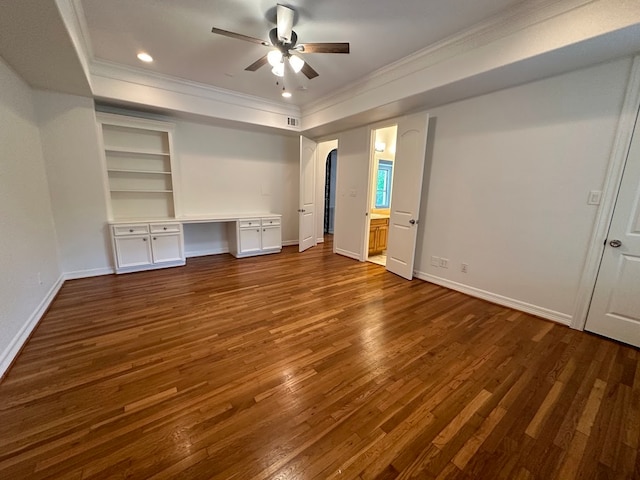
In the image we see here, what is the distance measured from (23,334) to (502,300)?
492 centimetres

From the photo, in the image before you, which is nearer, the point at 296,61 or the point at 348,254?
the point at 296,61

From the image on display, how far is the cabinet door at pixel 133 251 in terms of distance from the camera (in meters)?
3.88

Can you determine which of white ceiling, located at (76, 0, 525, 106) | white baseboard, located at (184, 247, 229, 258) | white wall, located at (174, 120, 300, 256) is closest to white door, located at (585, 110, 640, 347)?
white ceiling, located at (76, 0, 525, 106)

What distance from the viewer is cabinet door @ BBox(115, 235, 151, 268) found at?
12.7 feet

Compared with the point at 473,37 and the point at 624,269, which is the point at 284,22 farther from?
the point at 624,269

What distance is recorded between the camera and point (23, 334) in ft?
7.41

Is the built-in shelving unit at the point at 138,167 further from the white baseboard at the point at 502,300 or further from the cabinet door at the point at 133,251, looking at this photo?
the white baseboard at the point at 502,300

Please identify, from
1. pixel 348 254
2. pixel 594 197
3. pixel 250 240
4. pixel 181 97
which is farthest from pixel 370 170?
pixel 181 97

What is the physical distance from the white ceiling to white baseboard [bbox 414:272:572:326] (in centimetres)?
294

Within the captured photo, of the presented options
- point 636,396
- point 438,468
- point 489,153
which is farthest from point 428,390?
point 489,153

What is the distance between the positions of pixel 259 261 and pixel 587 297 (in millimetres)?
4434

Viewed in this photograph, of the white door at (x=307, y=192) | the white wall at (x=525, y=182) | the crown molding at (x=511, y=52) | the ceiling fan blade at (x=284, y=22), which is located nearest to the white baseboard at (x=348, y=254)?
the white door at (x=307, y=192)

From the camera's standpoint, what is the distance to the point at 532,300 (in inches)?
115

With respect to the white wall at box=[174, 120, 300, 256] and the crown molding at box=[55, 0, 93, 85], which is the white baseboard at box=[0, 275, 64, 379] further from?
the crown molding at box=[55, 0, 93, 85]
